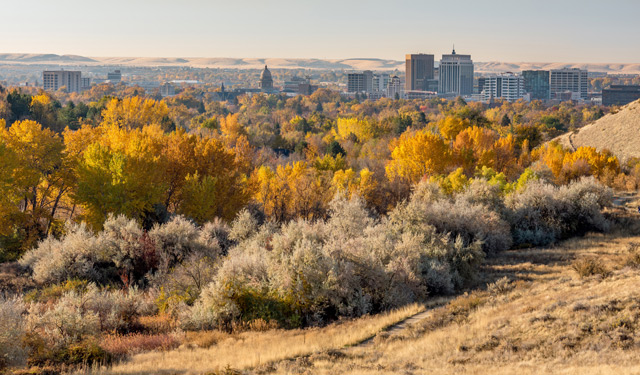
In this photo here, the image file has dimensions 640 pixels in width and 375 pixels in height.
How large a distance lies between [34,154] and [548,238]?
35.6 m

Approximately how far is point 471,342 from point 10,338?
12948mm

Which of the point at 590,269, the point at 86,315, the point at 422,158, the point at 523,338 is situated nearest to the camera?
the point at 523,338

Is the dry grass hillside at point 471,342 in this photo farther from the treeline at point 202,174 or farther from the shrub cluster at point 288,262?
the treeline at point 202,174

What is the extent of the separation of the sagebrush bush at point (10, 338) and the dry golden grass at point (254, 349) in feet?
6.27

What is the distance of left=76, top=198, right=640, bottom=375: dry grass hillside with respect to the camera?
16969 mm

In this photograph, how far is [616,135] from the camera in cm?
8225

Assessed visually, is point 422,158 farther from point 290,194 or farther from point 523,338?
point 523,338

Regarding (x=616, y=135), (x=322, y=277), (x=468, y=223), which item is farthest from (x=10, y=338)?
(x=616, y=135)

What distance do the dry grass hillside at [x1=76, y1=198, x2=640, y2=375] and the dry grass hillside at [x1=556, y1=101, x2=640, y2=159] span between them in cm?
5607

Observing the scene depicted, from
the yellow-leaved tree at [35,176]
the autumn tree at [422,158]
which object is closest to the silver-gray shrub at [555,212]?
the autumn tree at [422,158]

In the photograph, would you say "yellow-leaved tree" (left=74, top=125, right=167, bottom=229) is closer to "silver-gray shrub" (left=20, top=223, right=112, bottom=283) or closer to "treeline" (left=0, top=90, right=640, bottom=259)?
"treeline" (left=0, top=90, right=640, bottom=259)

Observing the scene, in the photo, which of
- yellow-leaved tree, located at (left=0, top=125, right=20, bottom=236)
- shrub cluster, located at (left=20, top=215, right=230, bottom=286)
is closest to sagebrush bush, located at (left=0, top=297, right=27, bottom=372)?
shrub cluster, located at (left=20, top=215, right=230, bottom=286)

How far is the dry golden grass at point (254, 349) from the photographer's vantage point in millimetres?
17469

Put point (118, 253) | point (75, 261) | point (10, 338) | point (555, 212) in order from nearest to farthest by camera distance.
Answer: point (10, 338) < point (75, 261) < point (118, 253) < point (555, 212)
